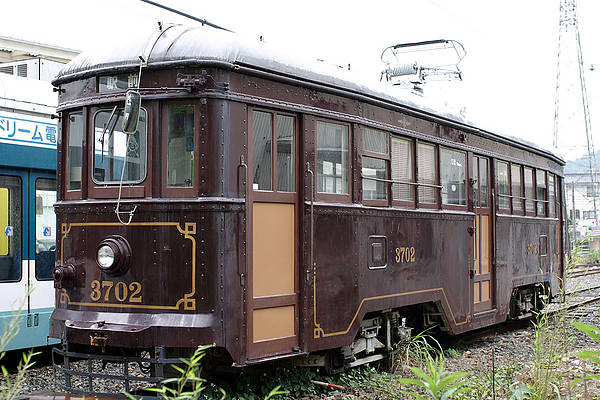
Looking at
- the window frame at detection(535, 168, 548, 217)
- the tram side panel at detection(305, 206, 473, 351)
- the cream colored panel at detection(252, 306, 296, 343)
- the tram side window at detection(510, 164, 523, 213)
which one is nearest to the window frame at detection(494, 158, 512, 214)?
the tram side window at detection(510, 164, 523, 213)

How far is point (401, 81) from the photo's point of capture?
10.4 meters

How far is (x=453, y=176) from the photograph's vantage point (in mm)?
9250

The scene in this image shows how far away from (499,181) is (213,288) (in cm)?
630

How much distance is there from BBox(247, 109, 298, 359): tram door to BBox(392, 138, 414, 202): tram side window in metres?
1.75

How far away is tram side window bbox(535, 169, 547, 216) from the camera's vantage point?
40.7ft

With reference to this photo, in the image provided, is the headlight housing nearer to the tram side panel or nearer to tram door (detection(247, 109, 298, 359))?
tram door (detection(247, 109, 298, 359))

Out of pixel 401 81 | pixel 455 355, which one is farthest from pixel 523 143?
pixel 455 355

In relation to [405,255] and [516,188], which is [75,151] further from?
[516,188]

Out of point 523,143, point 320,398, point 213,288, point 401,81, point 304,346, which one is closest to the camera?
point 213,288

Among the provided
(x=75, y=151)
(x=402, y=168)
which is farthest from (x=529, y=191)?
(x=75, y=151)

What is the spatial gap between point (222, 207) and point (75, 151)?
5.43ft

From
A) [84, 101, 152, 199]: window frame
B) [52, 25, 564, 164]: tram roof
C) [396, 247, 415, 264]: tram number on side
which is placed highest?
[52, 25, 564, 164]: tram roof

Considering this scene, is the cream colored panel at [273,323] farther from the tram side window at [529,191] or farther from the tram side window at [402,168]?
the tram side window at [529,191]

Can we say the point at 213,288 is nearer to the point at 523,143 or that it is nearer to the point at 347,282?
the point at 347,282
